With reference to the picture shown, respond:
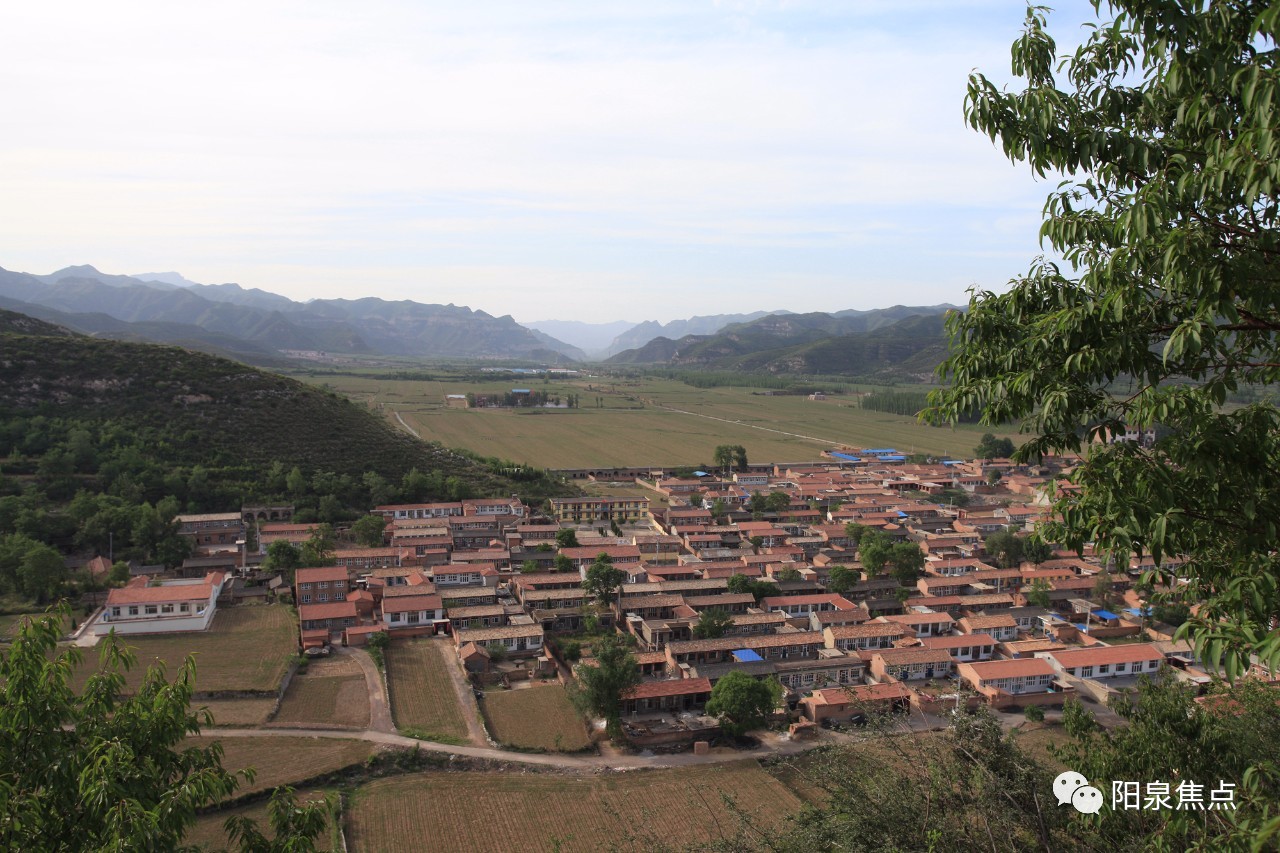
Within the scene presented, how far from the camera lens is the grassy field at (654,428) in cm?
4444

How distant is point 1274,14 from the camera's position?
6.97 feet

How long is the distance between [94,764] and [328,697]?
12331 millimetres

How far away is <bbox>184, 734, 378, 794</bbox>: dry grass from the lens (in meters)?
11.4

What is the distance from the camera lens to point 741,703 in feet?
42.5

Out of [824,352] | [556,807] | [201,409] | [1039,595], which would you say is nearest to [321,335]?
[824,352]

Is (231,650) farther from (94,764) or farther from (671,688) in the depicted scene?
(94,764)

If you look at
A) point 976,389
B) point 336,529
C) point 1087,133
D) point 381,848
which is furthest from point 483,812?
point 336,529

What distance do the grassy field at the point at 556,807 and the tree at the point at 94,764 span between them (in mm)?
7132

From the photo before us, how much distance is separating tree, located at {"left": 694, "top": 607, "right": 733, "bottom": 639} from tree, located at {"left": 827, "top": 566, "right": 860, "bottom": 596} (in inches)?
155

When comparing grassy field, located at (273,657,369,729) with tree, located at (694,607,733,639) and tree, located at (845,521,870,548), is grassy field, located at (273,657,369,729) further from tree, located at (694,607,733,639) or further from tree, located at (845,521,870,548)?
tree, located at (845,521,870,548)

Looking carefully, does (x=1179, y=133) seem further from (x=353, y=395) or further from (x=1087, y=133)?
(x=353, y=395)

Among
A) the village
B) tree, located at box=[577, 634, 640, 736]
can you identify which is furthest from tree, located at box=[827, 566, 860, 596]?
tree, located at box=[577, 634, 640, 736]

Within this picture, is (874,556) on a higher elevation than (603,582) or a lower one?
higher

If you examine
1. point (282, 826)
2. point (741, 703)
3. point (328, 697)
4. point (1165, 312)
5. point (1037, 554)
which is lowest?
point (328, 697)
